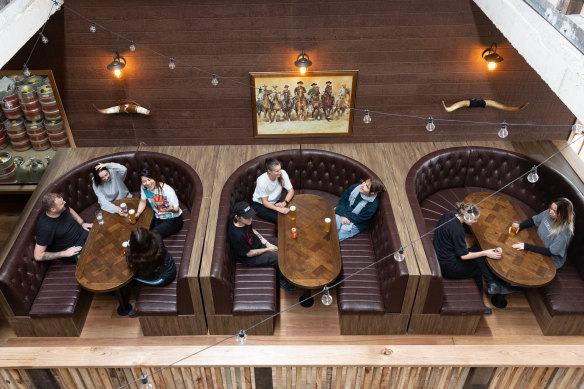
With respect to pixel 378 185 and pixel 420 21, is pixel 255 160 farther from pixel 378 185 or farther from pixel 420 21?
pixel 420 21

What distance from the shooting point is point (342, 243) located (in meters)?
5.59

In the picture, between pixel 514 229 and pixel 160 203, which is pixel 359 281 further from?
pixel 160 203

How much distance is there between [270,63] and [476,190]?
309 cm

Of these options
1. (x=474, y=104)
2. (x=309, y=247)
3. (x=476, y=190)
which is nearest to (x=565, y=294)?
(x=476, y=190)

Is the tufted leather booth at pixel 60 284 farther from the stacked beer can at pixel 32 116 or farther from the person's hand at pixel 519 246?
the person's hand at pixel 519 246

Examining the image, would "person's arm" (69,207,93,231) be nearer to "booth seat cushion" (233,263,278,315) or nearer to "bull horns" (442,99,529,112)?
"booth seat cushion" (233,263,278,315)

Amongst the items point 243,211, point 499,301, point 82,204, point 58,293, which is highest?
point 243,211

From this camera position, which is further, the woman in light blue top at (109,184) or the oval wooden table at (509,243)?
the woman in light blue top at (109,184)

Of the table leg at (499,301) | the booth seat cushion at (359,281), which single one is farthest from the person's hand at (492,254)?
the booth seat cushion at (359,281)

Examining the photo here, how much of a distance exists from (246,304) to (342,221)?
1.43 m

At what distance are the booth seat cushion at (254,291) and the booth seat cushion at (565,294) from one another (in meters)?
2.82

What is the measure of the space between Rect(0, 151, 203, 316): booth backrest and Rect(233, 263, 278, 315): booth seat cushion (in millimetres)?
508

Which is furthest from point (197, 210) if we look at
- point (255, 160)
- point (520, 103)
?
point (520, 103)

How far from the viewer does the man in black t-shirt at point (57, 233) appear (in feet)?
16.3
